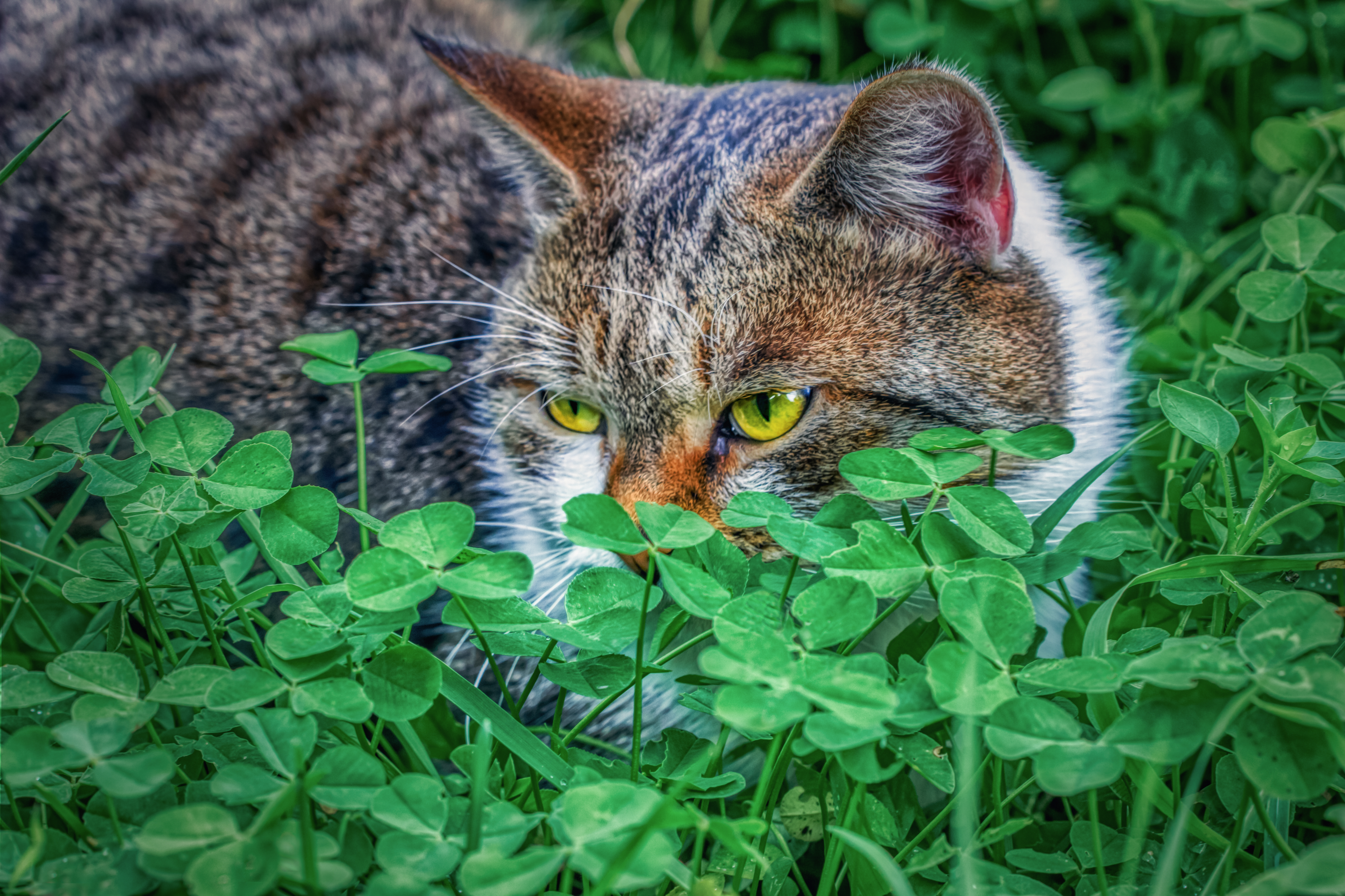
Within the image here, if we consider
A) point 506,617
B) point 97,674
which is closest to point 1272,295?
point 506,617

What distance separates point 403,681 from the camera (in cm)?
103

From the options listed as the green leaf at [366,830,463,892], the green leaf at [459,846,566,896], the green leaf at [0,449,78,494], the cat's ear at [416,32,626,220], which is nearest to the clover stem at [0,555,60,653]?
the green leaf at [0,449,78,494]

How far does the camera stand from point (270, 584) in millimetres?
1267

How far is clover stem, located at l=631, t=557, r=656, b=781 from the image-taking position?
104 cm

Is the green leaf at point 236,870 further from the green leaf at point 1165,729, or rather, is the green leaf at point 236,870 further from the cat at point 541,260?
the green leaf at point 1165,729

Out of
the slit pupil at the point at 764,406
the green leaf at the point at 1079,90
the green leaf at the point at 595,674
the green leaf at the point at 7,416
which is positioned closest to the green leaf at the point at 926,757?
the green leaf at the point at 595,674

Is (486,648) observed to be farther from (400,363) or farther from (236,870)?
(400,363)

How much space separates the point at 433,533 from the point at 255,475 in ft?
0.96

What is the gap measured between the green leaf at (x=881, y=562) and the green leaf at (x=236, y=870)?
2.09ft

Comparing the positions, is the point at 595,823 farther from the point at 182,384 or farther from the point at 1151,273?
the point at 1151,273

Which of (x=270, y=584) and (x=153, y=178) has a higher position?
(x=153, y=178)

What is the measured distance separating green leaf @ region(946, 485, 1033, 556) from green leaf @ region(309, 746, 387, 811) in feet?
2.44

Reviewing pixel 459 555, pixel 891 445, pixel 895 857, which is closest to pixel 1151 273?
pixel 891 445

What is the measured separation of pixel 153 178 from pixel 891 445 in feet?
5.87
